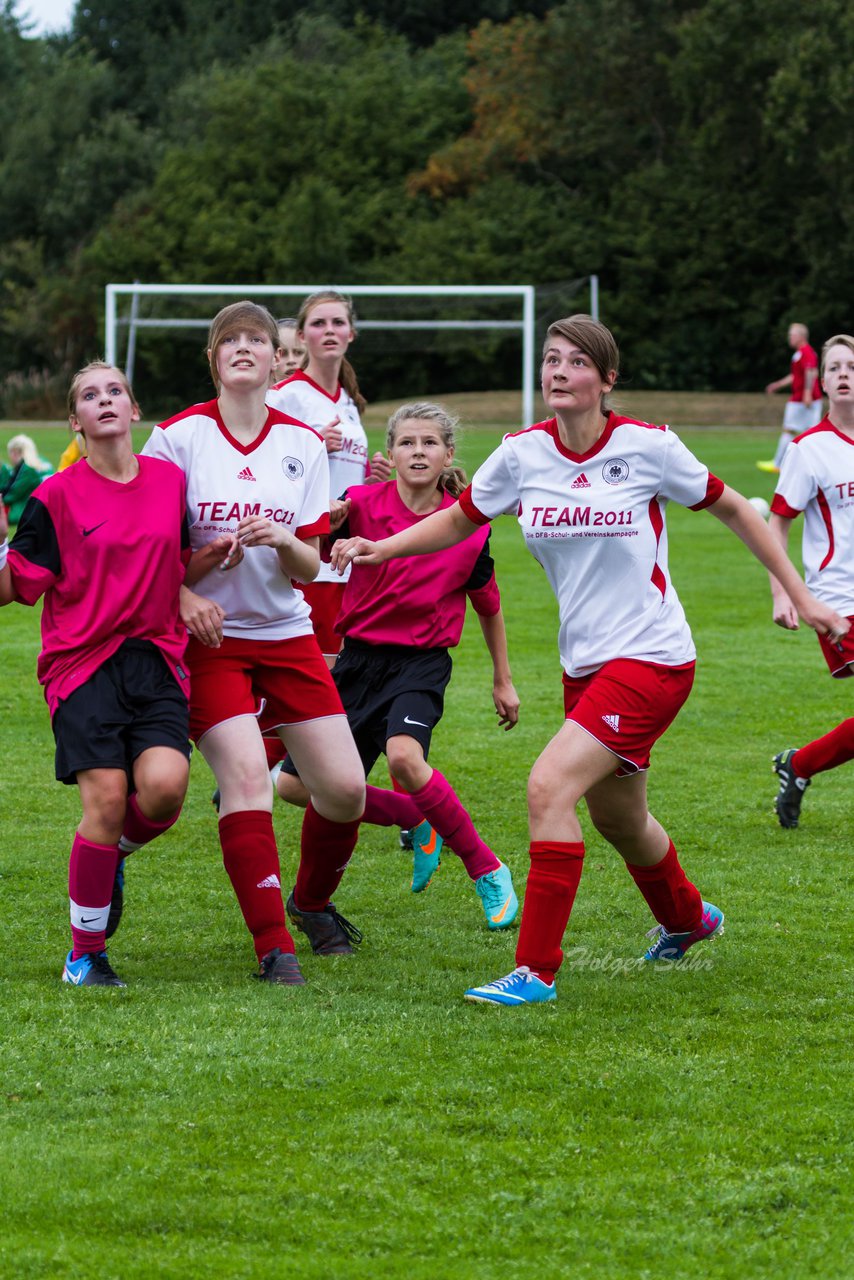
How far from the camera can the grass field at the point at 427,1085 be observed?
3039mm

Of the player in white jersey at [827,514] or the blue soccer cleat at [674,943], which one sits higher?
the player in white jersey at [827,514]

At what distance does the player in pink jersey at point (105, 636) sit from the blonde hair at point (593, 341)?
3.80 feet

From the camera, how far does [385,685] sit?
5609 mm

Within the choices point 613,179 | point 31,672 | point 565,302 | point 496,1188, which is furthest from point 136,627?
point 613,179

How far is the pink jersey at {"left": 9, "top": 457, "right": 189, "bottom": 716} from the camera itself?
4488 mm

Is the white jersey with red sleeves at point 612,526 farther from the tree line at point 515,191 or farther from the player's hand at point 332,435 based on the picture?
the tree line at point 515,191

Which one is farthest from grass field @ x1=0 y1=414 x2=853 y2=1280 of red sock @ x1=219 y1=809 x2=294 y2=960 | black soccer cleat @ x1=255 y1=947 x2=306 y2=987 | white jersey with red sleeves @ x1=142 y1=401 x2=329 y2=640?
white jersey with red sleeves @ x1=142 y1=401 x2=329 y2=640

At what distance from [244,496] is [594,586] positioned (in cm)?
103

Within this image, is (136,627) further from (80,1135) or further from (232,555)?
(80,1135)

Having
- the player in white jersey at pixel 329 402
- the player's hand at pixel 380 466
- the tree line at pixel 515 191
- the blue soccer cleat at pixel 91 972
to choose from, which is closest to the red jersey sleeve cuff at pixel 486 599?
the player's hand at pixel 380 466

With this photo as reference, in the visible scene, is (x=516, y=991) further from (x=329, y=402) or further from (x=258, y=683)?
(x=329, y=402)

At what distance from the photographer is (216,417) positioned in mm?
4789

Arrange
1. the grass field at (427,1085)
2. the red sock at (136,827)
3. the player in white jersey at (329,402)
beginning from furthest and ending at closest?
the player in white jersey at (329,402) → the red sock at (136,827) → the grass field at (427,1085)

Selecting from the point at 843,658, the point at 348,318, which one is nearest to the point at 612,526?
the point at 843,658
